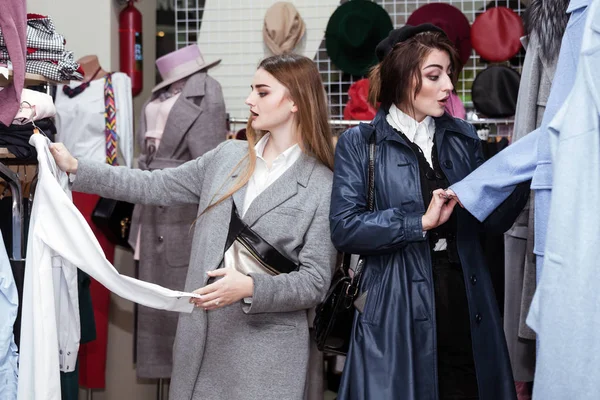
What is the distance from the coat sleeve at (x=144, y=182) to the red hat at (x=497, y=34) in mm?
2149

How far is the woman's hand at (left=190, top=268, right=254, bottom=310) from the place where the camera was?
2.43 meters

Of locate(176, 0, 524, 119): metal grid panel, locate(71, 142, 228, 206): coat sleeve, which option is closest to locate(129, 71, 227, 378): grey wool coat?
locate(176, 0, 524, 119): metal grid panel

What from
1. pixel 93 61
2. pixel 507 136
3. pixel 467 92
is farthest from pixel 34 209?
pixel 467 92

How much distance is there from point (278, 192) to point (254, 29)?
2.52m

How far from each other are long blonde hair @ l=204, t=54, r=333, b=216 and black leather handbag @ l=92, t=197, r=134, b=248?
162cm

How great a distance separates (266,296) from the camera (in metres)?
2.52

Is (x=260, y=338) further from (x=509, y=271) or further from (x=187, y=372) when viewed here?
(x=509, y=271)

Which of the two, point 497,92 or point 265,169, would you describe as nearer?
point 265,169

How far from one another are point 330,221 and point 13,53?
1.12 m

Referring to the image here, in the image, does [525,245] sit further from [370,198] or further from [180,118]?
[180,118]

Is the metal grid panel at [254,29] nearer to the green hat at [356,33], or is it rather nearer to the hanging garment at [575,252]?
the green hat at [356,33]

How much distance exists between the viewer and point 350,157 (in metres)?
2.63

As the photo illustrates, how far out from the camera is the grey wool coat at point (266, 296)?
2623 mm

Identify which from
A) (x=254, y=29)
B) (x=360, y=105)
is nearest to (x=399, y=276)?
(x=360, y=105)
